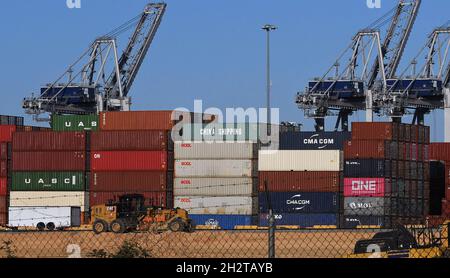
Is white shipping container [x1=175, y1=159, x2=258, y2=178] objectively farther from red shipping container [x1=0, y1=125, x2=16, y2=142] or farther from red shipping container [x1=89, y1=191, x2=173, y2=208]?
red shipping container [x1=0, y1=125, x2=16, y2=142]

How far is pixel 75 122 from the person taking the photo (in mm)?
87562

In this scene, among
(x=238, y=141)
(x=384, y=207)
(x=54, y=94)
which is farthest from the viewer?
(x=54, y=94)

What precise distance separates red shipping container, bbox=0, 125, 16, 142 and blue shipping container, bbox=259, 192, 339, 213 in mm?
25325

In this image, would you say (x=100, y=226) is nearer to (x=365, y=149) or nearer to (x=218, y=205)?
(x=218, y=205)

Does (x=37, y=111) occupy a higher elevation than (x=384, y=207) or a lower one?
higher

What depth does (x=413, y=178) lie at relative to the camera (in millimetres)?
80875

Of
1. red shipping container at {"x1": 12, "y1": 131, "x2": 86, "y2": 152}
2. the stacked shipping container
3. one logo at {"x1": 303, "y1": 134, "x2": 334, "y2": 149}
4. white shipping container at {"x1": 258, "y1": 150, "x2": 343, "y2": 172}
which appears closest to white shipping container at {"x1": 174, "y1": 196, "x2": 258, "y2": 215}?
the stacked shipping container

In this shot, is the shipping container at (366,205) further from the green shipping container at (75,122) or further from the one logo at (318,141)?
the green shipping container at (75,122)

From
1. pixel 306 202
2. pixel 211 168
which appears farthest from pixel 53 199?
pixel 306 202

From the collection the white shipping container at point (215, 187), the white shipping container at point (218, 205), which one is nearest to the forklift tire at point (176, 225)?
the white shipping container at point (218, 205)
